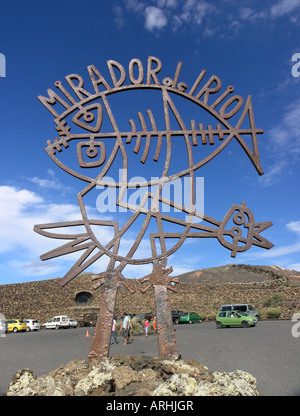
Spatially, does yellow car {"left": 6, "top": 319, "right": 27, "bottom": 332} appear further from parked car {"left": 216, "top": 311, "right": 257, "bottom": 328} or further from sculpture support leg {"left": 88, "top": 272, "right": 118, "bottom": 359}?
sculpture support leg {"left": 88, "top": 272, "right": 118, "bottom": 359}

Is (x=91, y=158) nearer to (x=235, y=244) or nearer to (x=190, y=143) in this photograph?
(x=190, y=143)

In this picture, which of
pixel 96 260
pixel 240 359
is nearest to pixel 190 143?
pixel 96 260

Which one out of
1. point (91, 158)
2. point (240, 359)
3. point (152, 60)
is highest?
point (152, 60)

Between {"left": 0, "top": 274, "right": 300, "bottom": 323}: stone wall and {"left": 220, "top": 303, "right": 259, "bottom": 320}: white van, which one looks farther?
{"left": 0, "top": 274, "right": 300, "bottom": 323}: stone wall

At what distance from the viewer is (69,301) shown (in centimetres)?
3494

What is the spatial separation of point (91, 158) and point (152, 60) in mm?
2326

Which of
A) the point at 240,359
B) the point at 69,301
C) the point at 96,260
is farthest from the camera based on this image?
the point at 69,301

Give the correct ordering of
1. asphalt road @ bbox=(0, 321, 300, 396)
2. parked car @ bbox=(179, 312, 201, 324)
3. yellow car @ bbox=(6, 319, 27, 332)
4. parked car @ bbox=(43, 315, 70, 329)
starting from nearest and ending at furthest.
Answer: asphalt road @ bbox=(0, 321, 300, 396)
yellow car @ bbox=(6, 319, 27, 332)
parked car @ bbox=(179, 312, 201, 324)
parked car @ bbox=(43, 315, 70, 329)

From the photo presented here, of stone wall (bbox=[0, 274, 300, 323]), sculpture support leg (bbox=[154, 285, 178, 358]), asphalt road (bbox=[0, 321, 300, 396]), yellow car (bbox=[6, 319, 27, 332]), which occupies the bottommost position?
asphalt road (bbox=[0, 321, 300, 396])

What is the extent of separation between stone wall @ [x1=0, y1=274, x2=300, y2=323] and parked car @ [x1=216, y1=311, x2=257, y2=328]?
11.4 meters

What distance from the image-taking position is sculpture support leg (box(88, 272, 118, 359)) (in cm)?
501

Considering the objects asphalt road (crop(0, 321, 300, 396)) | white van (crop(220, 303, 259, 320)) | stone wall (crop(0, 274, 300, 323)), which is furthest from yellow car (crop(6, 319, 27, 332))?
white van (crop(220, 303, 259, 320))

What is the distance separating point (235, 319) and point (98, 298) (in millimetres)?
20242
